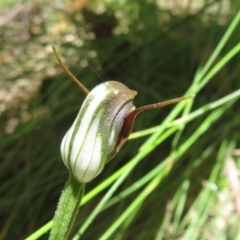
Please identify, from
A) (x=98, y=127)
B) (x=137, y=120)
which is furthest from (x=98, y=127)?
(x=137, y=120)

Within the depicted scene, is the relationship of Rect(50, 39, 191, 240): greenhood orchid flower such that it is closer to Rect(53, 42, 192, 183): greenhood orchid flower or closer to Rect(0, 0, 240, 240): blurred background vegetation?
Rect(53, 42, 192, 183): greenhood orchid flower

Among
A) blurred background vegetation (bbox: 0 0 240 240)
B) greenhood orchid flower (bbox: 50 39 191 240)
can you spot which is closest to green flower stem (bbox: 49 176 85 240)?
greenhood orchid flower (bbox: 50 39 191 240)

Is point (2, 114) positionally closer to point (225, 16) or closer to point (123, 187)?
point (123, 187)

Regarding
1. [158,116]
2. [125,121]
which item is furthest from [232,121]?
[125,121]

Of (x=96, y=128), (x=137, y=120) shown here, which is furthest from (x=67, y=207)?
(x=137, y=120)

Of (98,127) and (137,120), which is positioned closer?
(98,127)

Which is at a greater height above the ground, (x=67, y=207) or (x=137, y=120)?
(x=67, y=207)

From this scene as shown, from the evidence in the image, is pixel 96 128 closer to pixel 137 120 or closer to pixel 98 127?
pixel 98 127
